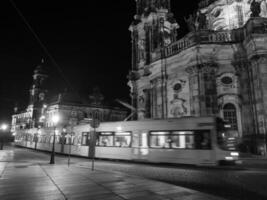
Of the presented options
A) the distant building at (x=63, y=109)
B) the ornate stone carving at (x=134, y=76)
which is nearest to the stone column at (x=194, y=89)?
the ornate stone carving at (x=134, y=76)

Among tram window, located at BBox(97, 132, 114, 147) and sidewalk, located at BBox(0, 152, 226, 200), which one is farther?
tram window, located at BBox(97, 132, 114, 147)

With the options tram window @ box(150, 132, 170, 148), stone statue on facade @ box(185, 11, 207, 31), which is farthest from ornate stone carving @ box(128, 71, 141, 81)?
tram window @ box(150, 132, 170, 148)

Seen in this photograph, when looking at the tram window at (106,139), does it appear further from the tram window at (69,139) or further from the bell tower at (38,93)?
the bell tower at (38,93)

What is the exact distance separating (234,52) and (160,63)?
8953mm

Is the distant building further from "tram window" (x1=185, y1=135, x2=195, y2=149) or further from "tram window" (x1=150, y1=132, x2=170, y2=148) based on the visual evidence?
"tram window" (x1=185, y1=135, x2=195, y2=149)

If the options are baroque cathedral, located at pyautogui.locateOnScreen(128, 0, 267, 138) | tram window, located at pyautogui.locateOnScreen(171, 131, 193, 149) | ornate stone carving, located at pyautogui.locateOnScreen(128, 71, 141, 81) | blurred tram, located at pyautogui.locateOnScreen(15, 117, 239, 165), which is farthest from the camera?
ornate stone carving, located at pyautogui.locateOnScreen(128, 71, 141, 81)

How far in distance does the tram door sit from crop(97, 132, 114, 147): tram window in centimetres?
245

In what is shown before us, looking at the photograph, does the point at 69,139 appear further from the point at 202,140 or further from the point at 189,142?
the point at 202,140

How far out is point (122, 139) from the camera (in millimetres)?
18500

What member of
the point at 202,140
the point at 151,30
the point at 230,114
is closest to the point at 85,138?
the point at 202,140

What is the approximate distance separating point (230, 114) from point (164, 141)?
36.0ft

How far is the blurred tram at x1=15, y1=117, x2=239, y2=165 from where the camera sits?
1438cm

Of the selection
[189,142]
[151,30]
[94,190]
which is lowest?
[94,190]

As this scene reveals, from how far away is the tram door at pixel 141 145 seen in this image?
17.0m
